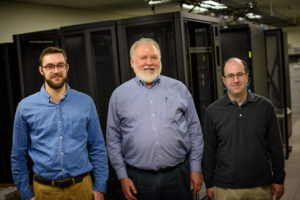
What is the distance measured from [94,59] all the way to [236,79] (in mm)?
1628

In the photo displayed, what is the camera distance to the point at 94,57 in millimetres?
3211

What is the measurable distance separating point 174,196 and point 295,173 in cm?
311

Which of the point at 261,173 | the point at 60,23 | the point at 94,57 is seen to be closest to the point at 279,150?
the point at 261,173

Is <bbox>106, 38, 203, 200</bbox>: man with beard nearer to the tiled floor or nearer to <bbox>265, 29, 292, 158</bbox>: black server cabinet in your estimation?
the tiled floor

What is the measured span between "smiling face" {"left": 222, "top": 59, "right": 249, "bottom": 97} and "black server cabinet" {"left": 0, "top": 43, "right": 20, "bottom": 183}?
272cm

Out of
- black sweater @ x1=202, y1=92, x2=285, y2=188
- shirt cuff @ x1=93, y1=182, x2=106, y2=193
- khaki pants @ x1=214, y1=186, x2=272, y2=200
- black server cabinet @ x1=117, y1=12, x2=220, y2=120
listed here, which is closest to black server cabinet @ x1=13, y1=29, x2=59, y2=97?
black server cabinet @ x1=117, y1=12, x2=220, y2=120

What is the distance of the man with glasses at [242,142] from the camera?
1949 millimetres

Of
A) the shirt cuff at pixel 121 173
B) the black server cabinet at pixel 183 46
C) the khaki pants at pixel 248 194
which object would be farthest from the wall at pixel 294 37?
the shirt cuff at pixel 121 173

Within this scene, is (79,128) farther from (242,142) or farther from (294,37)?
(294,37)

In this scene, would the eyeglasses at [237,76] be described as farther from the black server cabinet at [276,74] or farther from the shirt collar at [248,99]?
the black server cabinet at [276,74]

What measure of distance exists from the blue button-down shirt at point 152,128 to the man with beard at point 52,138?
8.5 inches

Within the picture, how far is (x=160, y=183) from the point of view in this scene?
2.07 m

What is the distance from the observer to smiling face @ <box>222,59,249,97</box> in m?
1.99

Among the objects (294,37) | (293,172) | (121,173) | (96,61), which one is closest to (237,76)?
(121,173)
